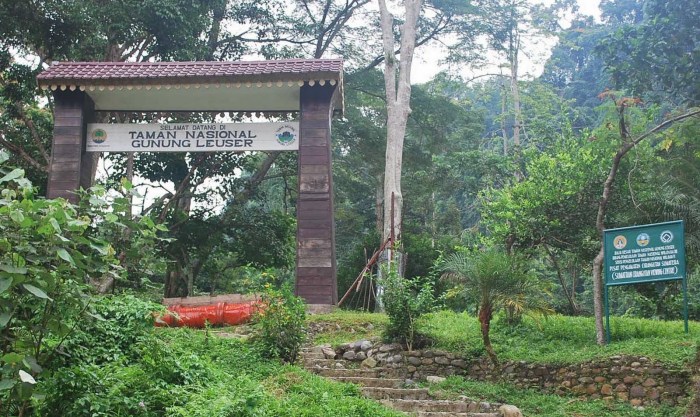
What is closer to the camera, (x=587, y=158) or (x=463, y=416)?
(x=463, y=416)

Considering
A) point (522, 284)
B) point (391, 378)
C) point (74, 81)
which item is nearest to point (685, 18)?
point (522, 284)

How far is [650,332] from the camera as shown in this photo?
439 inches

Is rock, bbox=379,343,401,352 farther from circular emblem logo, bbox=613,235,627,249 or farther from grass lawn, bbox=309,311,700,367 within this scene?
circular emblem logo, bbox=613,235,627,249

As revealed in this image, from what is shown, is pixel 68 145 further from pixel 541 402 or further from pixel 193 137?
pixel 541 402

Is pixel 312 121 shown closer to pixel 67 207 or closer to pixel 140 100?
pixel 140 100

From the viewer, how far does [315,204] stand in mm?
13883

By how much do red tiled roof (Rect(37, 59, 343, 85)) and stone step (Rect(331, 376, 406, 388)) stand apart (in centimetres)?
591

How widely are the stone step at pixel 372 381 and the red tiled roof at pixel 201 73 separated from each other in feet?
19.4

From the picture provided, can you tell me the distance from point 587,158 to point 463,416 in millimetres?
6567

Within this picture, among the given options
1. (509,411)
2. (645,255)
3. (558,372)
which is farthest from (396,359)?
(645,255)

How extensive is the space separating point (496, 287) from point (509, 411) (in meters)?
2.09

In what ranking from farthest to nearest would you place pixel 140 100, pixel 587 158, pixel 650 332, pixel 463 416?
1. pixel 140 100
2. pixel 587 158
3. pixel 650 332
4. pixel 463 416

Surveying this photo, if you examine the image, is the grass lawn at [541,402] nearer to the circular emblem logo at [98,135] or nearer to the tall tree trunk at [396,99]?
the circular emblem logo at [98,135]

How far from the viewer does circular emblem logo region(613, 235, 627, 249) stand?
35.8 ft
